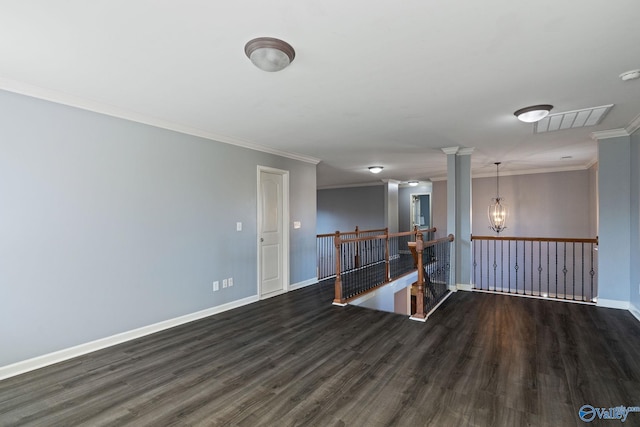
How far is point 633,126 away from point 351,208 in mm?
7713

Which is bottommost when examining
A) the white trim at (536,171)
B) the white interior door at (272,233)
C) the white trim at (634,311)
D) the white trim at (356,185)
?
the white trim at (634,311)

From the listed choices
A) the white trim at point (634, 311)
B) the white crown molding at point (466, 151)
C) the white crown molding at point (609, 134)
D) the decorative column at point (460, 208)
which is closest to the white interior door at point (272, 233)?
the decorative column at point (460, 208)

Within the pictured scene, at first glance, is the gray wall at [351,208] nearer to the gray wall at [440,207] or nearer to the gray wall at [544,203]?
the gray wall at [440,207]

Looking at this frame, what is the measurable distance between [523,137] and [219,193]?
173 inches

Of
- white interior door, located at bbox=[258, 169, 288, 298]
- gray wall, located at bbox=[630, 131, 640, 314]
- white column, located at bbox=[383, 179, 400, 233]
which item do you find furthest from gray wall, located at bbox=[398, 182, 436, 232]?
gray wall, located at bbox=[630, 131, 640, 314]

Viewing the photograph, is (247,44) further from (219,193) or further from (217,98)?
(219,193)

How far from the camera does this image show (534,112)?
3.19m

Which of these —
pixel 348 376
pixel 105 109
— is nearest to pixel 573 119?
pixel 348 376

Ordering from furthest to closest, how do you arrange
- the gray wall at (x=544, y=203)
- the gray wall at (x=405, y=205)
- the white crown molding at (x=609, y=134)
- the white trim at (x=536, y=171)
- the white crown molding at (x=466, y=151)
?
1. the gray wall at (x=405, y=205)
2. the gray wall at (x=544, y=203)
3. the white trim at (x=536, y=171)
4. the white crown molding at (x=466, y=151)
5. the white crown molding at (x=609, y=134)

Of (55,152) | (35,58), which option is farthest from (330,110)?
(55,152)

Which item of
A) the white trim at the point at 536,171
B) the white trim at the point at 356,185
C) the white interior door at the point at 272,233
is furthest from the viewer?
the white trim at the point at 356,185

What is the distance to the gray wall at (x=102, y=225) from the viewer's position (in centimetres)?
268

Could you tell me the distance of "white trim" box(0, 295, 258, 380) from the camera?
2.66 meters

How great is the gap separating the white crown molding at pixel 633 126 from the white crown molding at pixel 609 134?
2.3 inches
